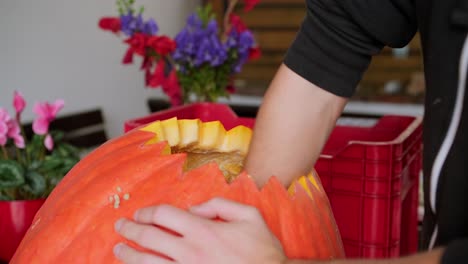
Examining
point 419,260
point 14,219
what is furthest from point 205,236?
point 14,219

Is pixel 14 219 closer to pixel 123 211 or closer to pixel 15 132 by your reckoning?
pixel 15 132

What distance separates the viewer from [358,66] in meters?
0.69

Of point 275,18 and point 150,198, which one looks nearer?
point 150,198

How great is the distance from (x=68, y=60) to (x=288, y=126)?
1713mm

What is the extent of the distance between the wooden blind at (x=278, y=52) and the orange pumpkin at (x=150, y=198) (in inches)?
101

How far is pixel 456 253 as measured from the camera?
0.42m

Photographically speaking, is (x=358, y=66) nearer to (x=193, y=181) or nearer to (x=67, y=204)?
(x=193, y=181)

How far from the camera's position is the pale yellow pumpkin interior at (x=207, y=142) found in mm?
707

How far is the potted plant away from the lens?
906 millimetres

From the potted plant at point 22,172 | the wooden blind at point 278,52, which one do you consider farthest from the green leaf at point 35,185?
the wooden blind at point 278,52

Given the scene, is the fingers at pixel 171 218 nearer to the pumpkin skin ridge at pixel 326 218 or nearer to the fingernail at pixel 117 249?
the fingernail at pixel 117 249

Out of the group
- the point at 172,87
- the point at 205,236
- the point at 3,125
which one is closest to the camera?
the point at 205,236

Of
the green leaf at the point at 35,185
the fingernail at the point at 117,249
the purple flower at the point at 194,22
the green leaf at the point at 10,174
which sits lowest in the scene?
the green leaf at the point at 35,185

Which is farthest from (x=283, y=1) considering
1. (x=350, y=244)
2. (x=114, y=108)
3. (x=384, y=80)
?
(x=350, y=244)
